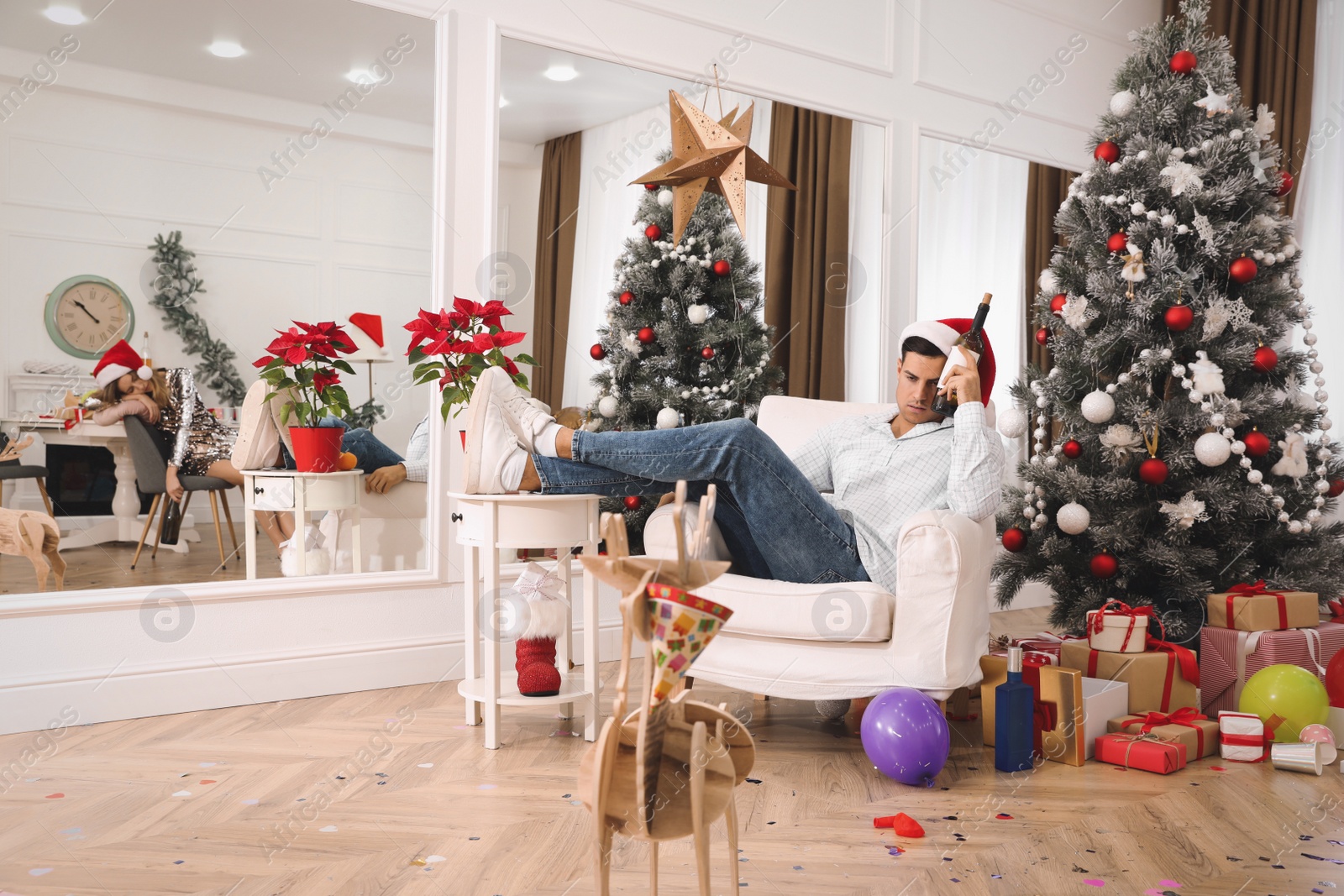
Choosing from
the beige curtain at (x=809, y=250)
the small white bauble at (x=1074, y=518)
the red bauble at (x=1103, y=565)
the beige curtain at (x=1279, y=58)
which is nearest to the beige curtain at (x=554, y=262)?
the beige curtain at (x=809, y=250)

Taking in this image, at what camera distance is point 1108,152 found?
9.97 feet

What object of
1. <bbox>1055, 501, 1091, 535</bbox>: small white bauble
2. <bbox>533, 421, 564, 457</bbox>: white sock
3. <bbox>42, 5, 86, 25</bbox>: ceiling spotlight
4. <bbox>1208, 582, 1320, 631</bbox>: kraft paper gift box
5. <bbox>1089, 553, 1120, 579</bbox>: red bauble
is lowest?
<bbox>1208, 582, 1320, 631</bbox>: kraft paper gift box

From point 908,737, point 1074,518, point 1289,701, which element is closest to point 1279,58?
point 1074,518

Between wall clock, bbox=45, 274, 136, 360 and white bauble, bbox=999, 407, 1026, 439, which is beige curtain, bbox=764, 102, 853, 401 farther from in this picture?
wall clock, bbox=45, 274, 136, 360

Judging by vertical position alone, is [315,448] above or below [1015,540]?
above

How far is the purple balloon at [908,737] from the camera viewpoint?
202 cm

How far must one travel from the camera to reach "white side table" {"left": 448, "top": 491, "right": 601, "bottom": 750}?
2264mm

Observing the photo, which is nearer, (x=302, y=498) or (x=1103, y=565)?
(x=302, y=498)

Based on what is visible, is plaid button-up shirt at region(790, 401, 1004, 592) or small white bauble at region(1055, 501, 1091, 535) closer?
plaid button-up shirt at region(790, 401, 1004, 592)

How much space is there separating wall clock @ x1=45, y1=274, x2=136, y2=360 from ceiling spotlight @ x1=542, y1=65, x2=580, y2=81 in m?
1.43

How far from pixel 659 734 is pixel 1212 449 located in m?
2.32

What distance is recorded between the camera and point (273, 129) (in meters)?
2.73

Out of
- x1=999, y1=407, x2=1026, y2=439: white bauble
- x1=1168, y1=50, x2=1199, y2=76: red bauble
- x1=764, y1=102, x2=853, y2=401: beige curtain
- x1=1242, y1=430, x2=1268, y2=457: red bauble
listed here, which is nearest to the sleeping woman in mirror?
x1=764, y1=102, x2=853, y2=401: beige curtain

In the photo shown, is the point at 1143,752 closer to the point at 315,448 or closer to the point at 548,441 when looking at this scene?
the point at 548,441
